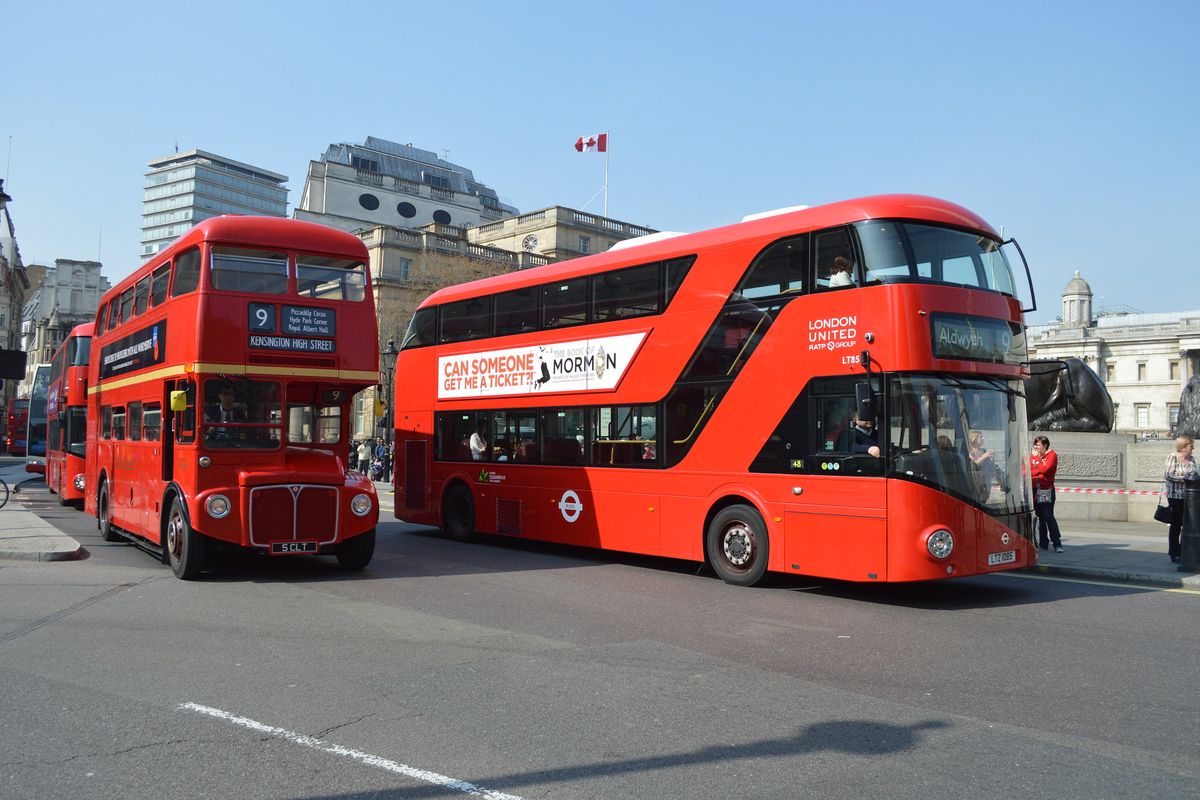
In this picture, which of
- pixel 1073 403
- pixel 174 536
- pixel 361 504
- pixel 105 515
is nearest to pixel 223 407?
pixel 174 536

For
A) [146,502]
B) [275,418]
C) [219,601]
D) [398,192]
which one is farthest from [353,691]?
[398,192]

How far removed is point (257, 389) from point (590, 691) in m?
7.02

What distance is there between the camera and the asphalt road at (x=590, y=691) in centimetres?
474

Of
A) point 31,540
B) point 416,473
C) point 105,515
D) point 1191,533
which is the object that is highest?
point 416,473

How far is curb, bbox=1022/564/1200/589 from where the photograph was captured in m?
11.4

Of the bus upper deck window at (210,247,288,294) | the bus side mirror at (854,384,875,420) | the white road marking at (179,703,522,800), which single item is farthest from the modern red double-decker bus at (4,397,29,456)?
the white road marking at (179,703,522,800)

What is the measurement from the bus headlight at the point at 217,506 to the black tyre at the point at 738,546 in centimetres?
590

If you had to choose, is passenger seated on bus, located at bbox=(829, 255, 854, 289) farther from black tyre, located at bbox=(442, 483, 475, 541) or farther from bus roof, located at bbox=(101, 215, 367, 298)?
black tyre, located at bbox=(442, 483, 475, 541)

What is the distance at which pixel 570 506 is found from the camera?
45.8 feet

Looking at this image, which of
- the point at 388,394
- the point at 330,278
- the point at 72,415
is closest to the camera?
the point at 330,278

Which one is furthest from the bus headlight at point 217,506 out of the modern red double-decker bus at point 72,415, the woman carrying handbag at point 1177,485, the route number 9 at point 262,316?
the woman carrying handbag at point 1177,485

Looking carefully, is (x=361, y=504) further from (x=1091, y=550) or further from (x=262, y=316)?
(x=1091, y=550)

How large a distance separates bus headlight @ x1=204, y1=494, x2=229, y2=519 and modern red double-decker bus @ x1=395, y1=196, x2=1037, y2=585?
4934 mm

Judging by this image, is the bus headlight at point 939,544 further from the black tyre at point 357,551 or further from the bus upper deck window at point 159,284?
the bus upper deck window at point 159,284
